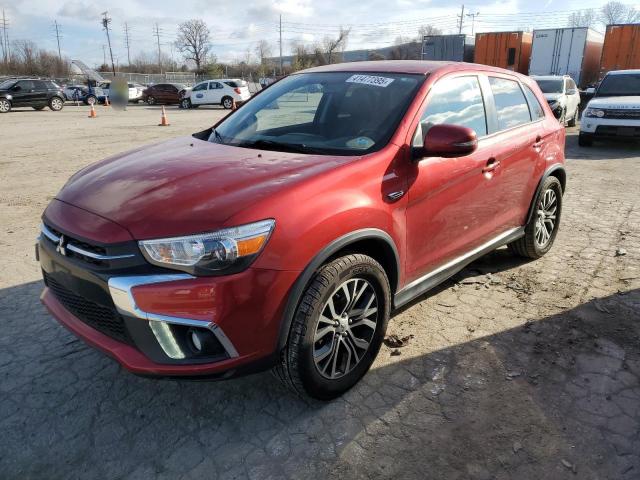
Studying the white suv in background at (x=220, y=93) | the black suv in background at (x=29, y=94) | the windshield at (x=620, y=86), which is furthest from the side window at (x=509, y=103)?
the black suv in background at (x=29, y=94)

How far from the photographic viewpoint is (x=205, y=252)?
2148 mm

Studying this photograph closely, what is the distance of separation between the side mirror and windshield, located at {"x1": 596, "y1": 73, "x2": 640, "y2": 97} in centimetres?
1149

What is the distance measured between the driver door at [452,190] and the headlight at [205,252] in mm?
1156

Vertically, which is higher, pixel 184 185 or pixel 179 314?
pixel 184 185

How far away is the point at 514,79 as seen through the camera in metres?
4.30

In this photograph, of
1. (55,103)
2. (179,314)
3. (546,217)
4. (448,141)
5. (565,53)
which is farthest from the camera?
(55,103)

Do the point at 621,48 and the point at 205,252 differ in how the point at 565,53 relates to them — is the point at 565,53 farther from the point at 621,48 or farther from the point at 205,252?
the point at 205,252

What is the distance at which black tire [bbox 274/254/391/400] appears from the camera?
239cm

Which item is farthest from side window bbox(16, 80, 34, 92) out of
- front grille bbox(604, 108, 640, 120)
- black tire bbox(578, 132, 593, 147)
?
front grille bbox(604, 108, 640, 120)

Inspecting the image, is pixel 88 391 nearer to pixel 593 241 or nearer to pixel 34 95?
pixel 593 241

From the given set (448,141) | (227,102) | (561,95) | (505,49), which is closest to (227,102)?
(227,102)

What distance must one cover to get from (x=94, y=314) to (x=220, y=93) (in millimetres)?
28789

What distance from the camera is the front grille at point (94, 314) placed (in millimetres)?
2305

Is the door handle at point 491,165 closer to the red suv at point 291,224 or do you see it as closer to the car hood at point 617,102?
the red suv at point 291,224
